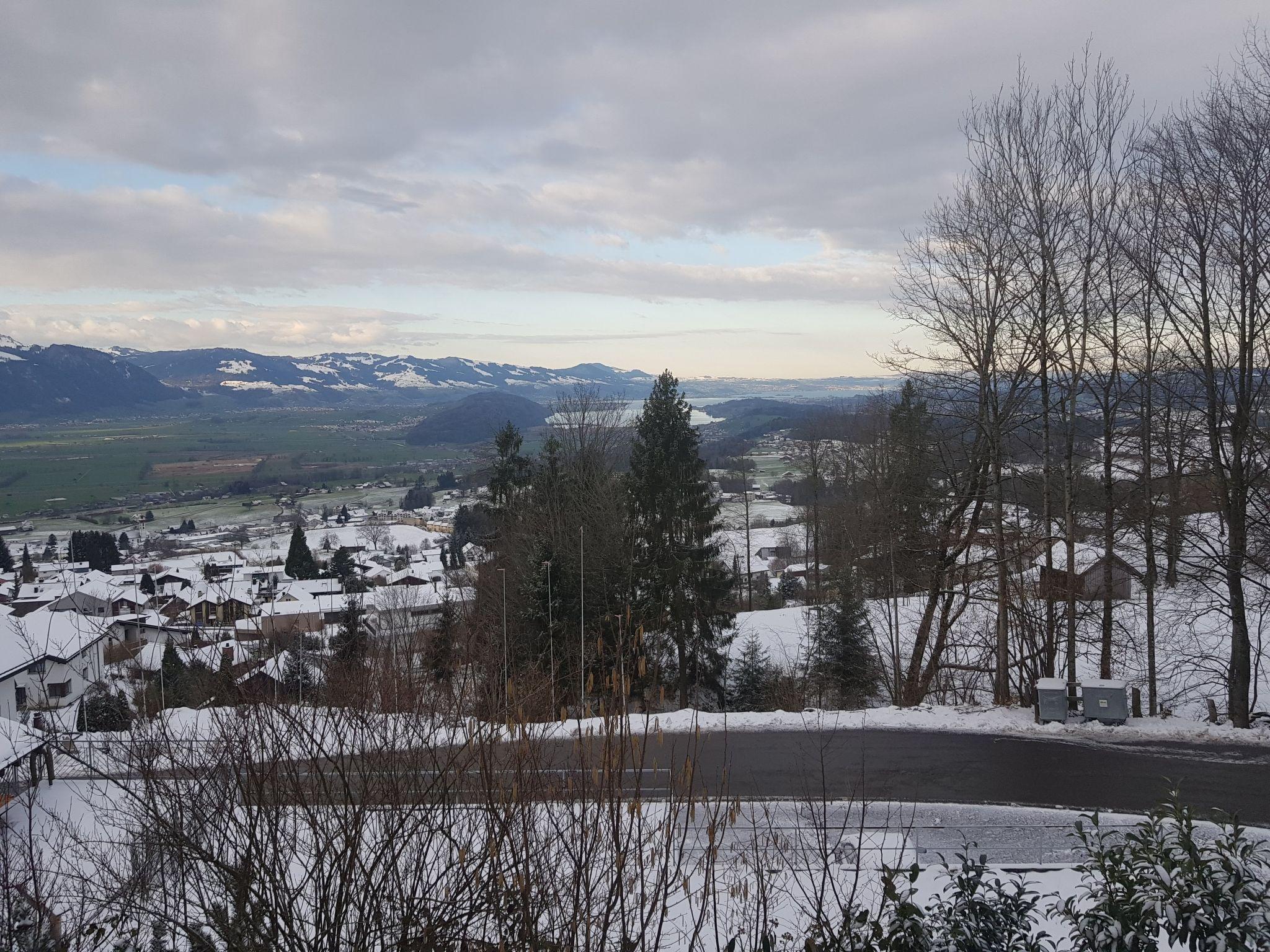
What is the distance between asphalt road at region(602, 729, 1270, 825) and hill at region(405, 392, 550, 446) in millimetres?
124651

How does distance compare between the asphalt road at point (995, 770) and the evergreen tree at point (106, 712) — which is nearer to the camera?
the evergreen tree at point (106, 712)

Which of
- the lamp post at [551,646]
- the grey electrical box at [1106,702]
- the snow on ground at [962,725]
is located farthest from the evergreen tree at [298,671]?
the grey electrical box at [1106,702]

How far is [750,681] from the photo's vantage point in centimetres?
2136

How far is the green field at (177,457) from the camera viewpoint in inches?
3462

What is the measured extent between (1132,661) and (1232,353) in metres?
9.47

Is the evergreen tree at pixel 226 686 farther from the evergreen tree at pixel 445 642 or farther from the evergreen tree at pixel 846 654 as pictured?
→ the evergreen tree at pixel 846 654

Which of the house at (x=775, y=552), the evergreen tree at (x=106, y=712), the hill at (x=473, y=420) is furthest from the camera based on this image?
the hill at (x=473, y=420)

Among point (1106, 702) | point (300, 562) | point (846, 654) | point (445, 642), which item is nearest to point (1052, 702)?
point (1106, 702)

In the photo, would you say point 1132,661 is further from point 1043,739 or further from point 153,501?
point 153,501

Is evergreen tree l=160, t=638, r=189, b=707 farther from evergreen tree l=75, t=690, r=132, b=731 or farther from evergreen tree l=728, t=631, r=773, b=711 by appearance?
evergreen tree l=728, t=631, r=773, b=711

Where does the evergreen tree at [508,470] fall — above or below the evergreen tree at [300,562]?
above

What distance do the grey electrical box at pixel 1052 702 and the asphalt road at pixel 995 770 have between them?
71cm

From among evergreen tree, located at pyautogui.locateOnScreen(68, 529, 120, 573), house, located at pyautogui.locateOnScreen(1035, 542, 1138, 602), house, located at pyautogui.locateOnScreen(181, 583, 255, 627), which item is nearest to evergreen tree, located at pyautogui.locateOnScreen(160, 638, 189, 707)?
house, located at pyautogui.locateOnScreen(181, 583, 255, 627)

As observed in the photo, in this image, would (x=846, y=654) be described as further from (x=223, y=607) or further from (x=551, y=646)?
(x=223, y=607)
